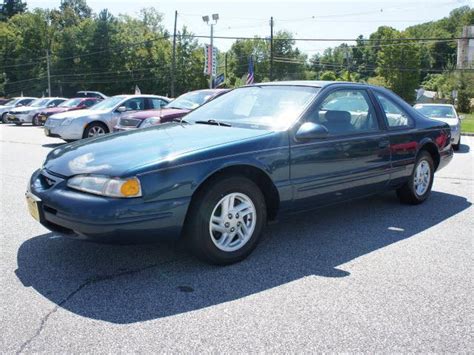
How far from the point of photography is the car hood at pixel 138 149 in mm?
3438

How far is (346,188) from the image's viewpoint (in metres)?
4.69

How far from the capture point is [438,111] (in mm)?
14344

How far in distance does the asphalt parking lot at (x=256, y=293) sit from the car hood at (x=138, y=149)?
2.63 ft

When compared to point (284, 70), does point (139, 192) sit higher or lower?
lower

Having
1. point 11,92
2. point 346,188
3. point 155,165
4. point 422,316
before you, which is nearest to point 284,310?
point 422,316

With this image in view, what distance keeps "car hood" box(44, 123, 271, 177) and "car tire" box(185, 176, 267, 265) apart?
351 mm

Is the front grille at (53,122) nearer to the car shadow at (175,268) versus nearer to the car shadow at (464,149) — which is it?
the car shadow at (175,268)

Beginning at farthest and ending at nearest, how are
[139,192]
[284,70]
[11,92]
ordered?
[284,70], [11,92], [139,192]

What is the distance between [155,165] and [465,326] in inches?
89.1

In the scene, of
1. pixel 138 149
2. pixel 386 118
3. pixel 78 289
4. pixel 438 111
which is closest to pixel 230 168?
pixel 138 149

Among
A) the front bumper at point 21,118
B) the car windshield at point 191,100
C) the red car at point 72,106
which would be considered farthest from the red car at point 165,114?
the front bumper at point 21,118

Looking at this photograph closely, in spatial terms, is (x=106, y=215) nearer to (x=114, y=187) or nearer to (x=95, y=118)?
(x=114, y=187)

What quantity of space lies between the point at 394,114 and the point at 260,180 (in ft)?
7.51

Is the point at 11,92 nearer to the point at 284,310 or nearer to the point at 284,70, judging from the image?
the point at 284,70
